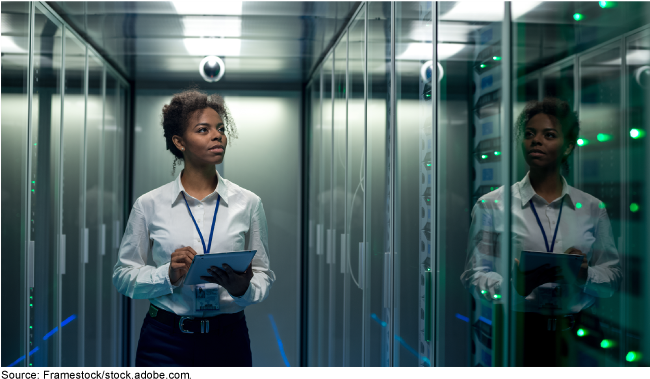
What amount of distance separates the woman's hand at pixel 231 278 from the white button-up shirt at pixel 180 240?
0.13ft

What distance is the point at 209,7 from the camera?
81.9 inches

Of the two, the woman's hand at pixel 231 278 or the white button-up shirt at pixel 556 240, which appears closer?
the white button-up shirt at pixel 556 240

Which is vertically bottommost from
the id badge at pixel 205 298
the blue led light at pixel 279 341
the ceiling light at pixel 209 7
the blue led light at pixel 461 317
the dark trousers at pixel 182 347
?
the blue led light at pixel 279 341

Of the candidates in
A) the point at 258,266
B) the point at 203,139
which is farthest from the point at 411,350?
the point at 203,139

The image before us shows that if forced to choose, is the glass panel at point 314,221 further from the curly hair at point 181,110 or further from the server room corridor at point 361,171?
the curly hair at point 181,110

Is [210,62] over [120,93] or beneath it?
over

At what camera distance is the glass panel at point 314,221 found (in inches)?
114

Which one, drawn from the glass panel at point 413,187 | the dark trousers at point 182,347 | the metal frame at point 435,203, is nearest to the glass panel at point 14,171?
the dark trousers at point 182,347

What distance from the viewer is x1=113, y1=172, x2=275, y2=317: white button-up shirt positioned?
1.60 metres

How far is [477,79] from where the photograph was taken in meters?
1.11

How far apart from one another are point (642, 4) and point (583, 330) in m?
0.70

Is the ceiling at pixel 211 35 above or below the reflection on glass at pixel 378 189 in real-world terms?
above
